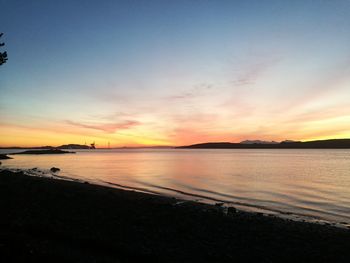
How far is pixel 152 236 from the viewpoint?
1112 cm

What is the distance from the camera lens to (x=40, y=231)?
10.8m

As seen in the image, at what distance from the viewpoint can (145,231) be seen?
466 inches

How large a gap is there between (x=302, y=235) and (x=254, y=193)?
18103mm

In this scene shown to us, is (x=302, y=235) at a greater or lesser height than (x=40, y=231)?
lesser

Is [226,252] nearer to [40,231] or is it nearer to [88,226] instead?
[88,226]

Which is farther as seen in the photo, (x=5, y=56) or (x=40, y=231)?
(x=5, y=56)

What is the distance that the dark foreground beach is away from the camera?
28.7ft

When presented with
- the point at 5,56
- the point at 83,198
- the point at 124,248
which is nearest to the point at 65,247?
the point at 124,248

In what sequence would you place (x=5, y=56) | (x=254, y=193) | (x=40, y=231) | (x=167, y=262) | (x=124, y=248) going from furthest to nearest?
1. (x=254, y=193)
2. (x=5, y=56)
3. (x=40, y=231)
4. (x=124, y=248)
5. (x=167, y=262)

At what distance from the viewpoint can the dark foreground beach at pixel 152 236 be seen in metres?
8.76

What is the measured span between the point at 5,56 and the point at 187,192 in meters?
21.2

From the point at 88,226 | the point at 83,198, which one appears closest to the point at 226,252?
the point at 88,226

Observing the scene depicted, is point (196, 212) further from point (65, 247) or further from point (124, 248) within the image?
point (65, 247)

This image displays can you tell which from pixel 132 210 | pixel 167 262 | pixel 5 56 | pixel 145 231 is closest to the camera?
pixel 167 262
